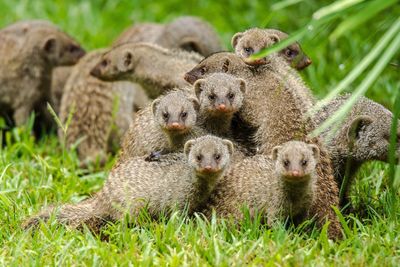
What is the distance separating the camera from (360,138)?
4.80 m

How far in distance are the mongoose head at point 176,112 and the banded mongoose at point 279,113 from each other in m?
0.27

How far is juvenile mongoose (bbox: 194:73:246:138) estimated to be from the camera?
486cm

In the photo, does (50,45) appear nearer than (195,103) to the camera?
No

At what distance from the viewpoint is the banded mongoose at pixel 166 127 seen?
4934mm

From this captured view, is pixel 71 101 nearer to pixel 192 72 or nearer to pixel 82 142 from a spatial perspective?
pixel 82 142

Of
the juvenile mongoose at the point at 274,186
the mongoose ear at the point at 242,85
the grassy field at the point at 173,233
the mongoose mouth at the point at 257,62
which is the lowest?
the grassy field at the point at 173,233

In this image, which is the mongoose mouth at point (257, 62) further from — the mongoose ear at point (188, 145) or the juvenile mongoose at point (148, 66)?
the juvenile mongoose at point (148, 66)

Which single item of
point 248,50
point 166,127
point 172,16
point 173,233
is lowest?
point 173,233

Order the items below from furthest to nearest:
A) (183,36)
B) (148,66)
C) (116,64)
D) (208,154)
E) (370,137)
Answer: (183,36)
(116,64)
(148,66)
(370,137)
(208,154)

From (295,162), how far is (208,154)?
1.60 feet

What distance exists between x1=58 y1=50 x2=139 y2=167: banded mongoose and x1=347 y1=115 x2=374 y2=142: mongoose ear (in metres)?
2.24

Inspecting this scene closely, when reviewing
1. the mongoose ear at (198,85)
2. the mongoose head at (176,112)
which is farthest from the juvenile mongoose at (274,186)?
the mongoose ear at (198,85)

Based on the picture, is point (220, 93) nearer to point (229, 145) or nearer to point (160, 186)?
point (229, 145)

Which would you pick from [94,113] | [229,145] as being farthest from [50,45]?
[229,145]
